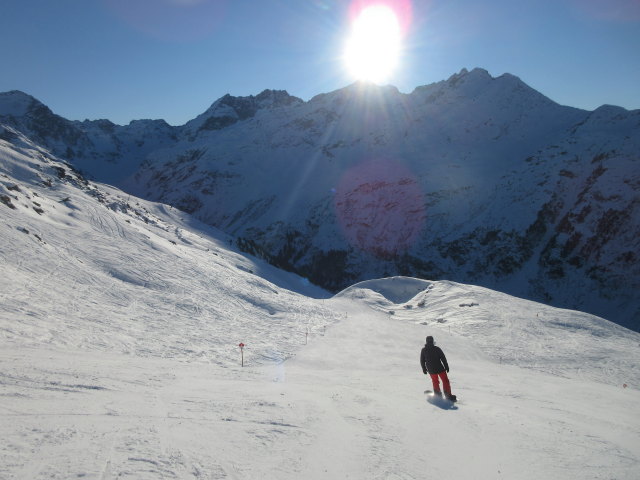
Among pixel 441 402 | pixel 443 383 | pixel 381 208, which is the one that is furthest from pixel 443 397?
pixel 381 208

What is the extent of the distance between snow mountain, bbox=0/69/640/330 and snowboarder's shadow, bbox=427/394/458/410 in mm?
54410

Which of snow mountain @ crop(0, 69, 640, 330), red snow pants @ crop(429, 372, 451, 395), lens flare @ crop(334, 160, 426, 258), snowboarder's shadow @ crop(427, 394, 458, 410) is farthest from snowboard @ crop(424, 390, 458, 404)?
lens flare @ crop(334, 160, 426, 258)

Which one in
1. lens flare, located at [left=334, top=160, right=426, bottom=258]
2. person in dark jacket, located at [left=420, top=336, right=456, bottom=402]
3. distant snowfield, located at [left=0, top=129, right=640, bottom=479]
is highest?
lens flare, located at [left=334, top=160, right=426, bottom=258]

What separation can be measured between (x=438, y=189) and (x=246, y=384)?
9493 centimetres

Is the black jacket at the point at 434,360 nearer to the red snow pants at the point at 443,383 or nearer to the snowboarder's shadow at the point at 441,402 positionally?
the red snow pants at the point at 443,383

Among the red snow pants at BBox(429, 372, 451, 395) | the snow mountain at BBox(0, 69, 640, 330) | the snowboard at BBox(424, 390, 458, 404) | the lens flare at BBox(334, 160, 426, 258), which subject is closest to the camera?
the snowboard at BBox(424, 390, 458, 404)

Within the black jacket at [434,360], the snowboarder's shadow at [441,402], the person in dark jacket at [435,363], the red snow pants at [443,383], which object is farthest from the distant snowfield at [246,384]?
the black jacket at [434,360]

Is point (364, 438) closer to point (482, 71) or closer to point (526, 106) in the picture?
point (526, 106)

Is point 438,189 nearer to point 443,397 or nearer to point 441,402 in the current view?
point 443,397

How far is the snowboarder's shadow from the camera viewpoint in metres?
9.09

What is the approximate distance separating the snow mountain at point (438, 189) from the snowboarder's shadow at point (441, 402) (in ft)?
179

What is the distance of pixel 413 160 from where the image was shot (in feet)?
374

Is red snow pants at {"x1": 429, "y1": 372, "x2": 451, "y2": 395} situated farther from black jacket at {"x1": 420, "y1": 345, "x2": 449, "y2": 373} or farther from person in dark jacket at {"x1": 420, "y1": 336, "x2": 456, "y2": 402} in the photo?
black jacket at {"x1": 420, "y1": 345, "x2": 449, "y2": 373}

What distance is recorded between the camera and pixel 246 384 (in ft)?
31.7
